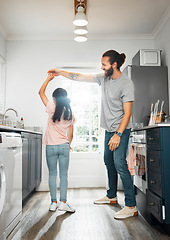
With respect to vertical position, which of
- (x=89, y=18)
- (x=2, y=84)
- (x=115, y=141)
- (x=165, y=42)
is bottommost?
(x=115, y=141)

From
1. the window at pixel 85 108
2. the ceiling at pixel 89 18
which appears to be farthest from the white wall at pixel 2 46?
the window at pixel 85 108

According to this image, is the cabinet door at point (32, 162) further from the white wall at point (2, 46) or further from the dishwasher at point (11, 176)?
the white wall at point (2, 46)

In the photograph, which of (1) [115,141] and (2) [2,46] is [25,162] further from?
(2) [2,46]

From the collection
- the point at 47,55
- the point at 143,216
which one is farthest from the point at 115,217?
the point at 47,55

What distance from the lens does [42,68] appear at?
4.23m

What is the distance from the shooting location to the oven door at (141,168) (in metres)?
2.43

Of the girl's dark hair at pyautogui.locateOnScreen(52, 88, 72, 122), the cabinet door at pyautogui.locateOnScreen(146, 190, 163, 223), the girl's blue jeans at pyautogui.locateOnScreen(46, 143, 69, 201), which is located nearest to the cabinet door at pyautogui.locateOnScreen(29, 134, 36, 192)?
the girl's blue jeans at pyautogui.locateOnScreen(46, 143, 69, 201)

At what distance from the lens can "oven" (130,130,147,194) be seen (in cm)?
244

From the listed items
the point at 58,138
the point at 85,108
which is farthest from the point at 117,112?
the point at 85,108

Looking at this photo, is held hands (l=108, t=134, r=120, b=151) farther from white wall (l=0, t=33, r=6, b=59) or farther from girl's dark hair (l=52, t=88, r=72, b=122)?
white wall (l=0, t=33, r=6, b=59)

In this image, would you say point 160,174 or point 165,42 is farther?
point 165,42

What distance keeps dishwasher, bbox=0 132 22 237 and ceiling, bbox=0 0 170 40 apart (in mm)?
2105

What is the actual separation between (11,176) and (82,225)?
76 centimetres

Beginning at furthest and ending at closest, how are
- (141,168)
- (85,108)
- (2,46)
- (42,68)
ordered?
(85,108) < (42,68) < (2,46) < (141,168)
